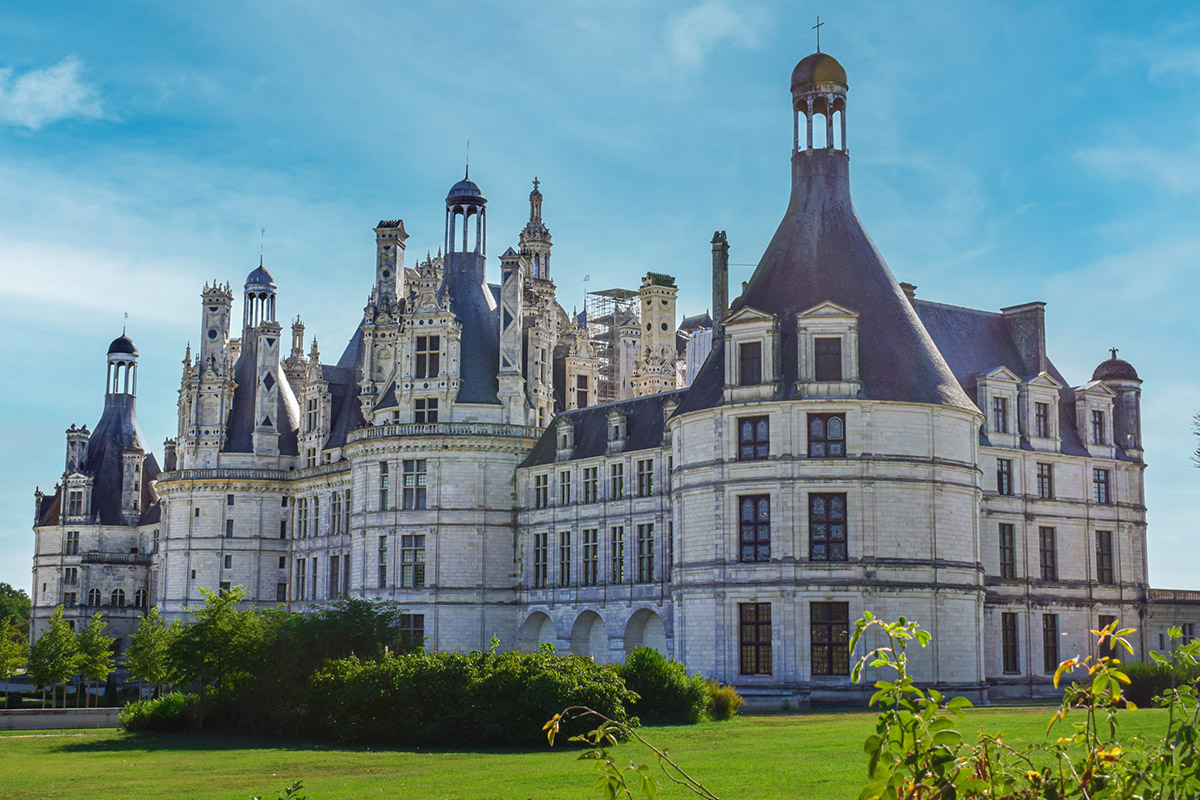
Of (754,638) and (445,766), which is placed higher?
(754,638)

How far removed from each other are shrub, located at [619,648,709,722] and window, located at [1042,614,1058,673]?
22.4 metres

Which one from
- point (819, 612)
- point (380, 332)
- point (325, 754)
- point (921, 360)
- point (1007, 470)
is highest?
point (380, 332)

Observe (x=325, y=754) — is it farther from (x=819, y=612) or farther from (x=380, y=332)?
(x=380, y=332)

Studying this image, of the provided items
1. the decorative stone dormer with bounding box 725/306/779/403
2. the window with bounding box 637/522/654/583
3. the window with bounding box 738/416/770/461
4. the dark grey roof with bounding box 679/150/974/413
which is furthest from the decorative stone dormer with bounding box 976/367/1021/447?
the window with bounding box 637/522/654/583

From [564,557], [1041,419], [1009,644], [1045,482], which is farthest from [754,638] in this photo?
[1041,419]

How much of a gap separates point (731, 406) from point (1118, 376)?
20.6 metres

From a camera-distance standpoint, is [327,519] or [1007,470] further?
[327,519]

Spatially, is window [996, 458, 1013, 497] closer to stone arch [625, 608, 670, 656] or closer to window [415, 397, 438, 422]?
stone arch [625, 608, 670, 656]

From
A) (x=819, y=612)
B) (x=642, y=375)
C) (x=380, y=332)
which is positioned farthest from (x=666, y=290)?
(x=819, y=612)

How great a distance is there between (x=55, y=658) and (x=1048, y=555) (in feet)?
162

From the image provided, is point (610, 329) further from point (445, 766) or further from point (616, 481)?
point (445, 766)

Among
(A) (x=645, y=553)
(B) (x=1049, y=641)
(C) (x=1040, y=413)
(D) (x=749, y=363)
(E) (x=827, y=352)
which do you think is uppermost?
(E) (x=827, y=352)

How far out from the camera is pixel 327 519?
247 feet

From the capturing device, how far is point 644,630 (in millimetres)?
56562
